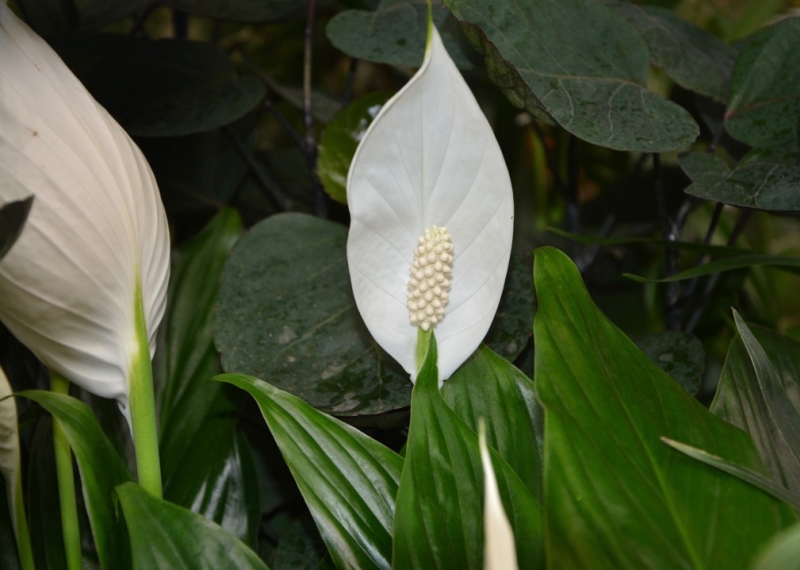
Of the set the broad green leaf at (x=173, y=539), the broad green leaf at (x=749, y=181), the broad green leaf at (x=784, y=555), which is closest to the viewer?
the broad green leaf at (x=784, y=555)

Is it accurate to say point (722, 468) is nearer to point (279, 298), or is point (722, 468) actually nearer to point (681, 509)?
point (681, 509)

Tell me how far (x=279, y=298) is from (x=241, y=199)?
307 mm

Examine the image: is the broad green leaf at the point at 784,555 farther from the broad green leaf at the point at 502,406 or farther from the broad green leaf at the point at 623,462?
the broad green leaf at the point at 502,406

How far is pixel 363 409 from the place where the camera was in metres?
0.43

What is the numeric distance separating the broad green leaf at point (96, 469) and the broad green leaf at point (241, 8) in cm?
41

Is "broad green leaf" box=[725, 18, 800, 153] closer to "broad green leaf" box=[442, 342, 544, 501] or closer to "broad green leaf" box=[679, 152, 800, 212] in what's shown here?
"broad green leaf" box=[679, 152, 800, 212]

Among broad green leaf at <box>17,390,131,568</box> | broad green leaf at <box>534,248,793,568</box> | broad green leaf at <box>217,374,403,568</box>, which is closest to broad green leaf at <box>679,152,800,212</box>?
broad green leaf at <box>534,248,793,568</box>

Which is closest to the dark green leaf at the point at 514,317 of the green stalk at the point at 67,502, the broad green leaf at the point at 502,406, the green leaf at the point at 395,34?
the broad green leaf at the point at 502,406

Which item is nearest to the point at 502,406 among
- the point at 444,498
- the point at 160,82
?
the point at 444,498

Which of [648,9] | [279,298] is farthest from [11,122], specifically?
[648,9]

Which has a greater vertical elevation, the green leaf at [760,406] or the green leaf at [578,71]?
the green leaf at [578,71]

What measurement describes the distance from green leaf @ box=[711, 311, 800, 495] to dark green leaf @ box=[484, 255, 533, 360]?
13 cm

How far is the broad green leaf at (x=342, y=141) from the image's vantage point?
24.2 inches

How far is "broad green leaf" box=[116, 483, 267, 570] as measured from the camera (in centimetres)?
32
